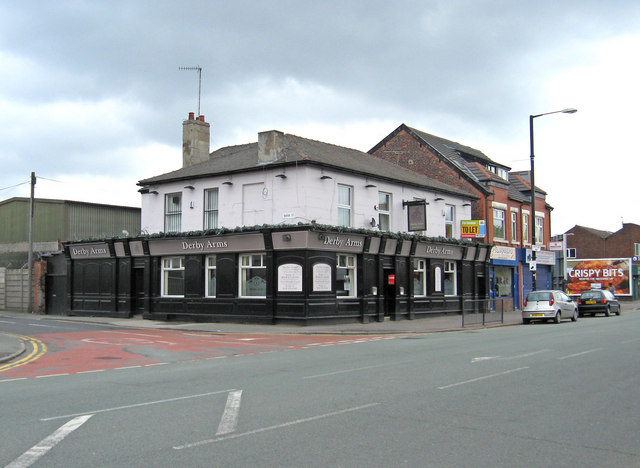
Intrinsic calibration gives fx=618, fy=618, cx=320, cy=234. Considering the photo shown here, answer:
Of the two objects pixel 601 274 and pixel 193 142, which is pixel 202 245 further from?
pixel 601 274

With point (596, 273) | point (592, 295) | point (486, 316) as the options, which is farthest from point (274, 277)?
point (596, 273)

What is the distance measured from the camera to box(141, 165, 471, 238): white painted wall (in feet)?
82.7

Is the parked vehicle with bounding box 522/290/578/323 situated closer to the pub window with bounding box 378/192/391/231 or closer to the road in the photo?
the pub window with bounding box 378/192/391/231

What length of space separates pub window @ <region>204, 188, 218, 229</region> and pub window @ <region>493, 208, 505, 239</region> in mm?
17831

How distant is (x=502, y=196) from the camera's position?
3822cm

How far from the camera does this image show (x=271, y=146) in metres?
26.1

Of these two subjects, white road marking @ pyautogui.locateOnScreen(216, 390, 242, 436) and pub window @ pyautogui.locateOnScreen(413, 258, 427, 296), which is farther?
pub window @ pyautogui.locateOnScreen(413, 258, 427, 296)

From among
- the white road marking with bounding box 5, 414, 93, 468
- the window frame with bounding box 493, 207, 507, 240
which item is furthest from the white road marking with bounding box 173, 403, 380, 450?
the window frame with bounding box 493, 207, 507, 240

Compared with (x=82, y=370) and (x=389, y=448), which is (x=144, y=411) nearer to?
(x=389, y=448)

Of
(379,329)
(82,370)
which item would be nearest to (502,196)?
(379,329)

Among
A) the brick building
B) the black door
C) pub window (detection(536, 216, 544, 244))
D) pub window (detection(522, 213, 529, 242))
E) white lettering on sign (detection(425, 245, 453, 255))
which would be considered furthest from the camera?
pub window (detection(536, 216, 544, 244))

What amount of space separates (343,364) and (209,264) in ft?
52.6

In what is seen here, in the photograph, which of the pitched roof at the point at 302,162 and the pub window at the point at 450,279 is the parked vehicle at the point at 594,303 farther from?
the pitched roof at the point at 302,162

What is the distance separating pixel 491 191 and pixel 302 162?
15791 millimetres
